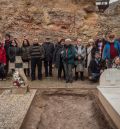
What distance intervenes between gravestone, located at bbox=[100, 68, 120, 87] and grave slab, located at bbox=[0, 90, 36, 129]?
2460 mm

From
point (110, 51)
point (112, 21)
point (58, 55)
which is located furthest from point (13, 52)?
point (112, 21)

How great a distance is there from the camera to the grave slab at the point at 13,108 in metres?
8.95

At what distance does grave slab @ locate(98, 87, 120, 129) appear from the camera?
9.29 metres

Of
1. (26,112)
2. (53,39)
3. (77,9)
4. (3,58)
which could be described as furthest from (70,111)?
(77,9)

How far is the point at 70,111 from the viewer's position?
1177cm

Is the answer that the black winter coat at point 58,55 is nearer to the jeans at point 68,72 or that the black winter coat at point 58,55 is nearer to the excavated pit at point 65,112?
the jeans at point 68,72

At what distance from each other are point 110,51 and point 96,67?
0.85 meters

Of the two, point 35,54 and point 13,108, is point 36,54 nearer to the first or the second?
point 35,54

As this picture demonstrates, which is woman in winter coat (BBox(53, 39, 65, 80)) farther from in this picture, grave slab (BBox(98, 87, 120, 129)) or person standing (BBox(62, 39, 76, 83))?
grave slab (BBox(98, 87, 120, 129))

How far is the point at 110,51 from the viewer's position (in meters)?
14.6

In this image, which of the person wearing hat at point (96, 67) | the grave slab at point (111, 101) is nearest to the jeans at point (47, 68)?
the person wearing hat at point (96, 67)

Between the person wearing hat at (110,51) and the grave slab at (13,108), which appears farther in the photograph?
the person wearing hat at (110,51)

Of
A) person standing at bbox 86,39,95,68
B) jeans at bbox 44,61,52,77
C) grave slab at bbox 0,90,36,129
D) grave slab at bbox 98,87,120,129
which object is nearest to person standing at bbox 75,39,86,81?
person standing at bbox 86,39,95,68

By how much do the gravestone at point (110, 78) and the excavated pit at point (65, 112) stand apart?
658 millimetres
